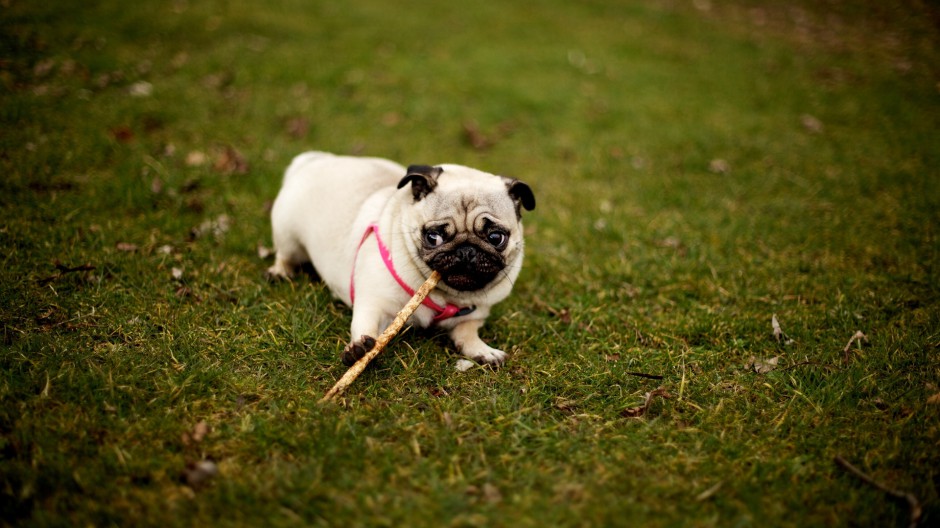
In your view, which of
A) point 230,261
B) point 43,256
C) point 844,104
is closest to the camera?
point 43,256

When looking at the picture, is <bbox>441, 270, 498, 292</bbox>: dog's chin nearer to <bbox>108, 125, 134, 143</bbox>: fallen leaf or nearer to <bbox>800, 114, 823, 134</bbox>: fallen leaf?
<bbox>108, 125, 134, 143</bbox>: fallen leaf

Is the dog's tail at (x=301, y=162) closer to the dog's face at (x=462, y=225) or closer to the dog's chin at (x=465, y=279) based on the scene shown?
the dog's face at (x=462, y=225)

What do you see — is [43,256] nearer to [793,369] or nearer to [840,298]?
[793,369]

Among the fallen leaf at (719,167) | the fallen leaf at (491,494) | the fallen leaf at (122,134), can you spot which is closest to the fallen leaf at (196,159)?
the fallen leaf at (122,134)

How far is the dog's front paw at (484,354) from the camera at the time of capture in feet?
12.3

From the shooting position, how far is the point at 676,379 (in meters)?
3.62

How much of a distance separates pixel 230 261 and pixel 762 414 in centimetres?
400

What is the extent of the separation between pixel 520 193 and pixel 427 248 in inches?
32.0

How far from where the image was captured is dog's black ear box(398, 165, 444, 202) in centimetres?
365

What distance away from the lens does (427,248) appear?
3637mm

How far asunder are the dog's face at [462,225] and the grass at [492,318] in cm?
66

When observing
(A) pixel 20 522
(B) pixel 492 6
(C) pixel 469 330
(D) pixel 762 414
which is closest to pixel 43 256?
(A) pixel 20 522

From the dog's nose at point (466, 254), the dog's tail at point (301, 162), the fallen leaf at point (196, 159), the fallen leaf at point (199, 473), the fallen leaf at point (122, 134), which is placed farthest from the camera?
the fallen leaf at point (122, 134)

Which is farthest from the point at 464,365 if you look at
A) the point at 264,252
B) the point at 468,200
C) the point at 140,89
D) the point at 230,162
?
the point at 140,89
